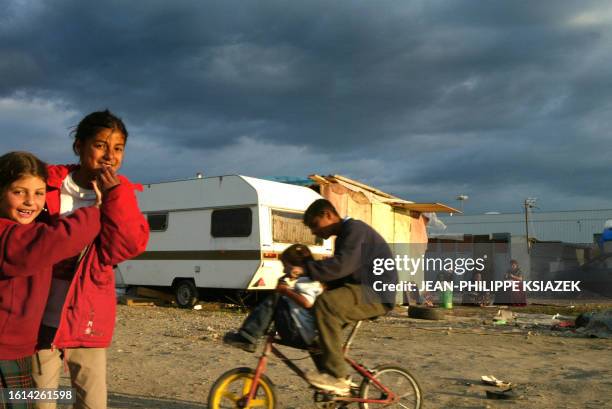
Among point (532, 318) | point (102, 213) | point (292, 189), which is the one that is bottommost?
point (532, 318)

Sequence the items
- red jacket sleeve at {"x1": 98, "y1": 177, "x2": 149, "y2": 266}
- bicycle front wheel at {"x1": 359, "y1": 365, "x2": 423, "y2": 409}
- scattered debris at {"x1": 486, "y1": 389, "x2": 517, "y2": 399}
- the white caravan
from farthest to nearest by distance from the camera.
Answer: the white caravan
scattered debris at {"x1": 486, "y1": 389, "x2": 517, "y2": 399}
bicycle front wheel at {"x1": 359, "y1": 365, "x2": 423, "y2": 409}
red jacket sleeve at {"x1": 98, "y1": 177, "x2": 149, "y2": 266}

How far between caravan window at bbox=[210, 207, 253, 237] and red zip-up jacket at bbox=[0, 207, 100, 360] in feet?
36.6

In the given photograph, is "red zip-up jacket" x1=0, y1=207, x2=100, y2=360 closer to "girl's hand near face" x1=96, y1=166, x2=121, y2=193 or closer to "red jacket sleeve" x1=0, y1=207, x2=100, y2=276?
"red jacket sleeve" x1=0, y1=207, x2=100, y2=276

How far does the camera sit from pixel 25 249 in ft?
7.14

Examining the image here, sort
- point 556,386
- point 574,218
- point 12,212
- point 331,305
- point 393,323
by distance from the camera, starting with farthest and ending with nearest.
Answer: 1. point 574,218
2. point 393,323
3. point 556,386
4. point 331,305
5. point 12,212

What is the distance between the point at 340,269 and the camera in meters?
4.19

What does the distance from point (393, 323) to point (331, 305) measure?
8807 mm

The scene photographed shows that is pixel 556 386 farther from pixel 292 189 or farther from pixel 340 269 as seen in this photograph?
pixel 292 189

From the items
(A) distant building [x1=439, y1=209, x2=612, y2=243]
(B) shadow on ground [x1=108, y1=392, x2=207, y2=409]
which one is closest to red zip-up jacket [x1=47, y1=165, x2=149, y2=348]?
(B) shadow on ground [x1=108, y1=392, x2=207, y2=409]

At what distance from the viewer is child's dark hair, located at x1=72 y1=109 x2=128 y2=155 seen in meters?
2.55

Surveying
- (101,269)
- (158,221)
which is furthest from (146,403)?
(158,221)

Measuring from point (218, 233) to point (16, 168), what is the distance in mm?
11763

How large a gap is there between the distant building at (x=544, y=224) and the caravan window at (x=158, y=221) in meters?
35.2

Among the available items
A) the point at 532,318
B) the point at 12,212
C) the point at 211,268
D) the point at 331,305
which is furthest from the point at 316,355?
the point at 532,318
